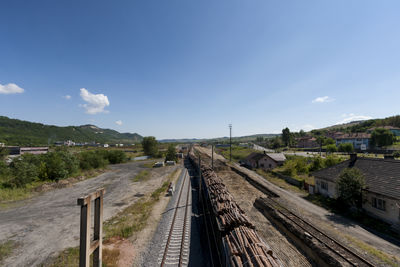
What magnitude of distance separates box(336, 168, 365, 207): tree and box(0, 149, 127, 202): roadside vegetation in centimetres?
3957

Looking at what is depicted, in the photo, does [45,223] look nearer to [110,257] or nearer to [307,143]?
[110,257]

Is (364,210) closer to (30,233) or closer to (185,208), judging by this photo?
(185,208)

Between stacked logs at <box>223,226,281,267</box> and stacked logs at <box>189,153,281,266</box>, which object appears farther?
stacked logs at <box>189,153,281,266</box>

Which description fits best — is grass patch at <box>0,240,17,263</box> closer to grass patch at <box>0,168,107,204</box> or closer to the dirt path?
the dirt path

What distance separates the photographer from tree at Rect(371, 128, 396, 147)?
65062 mm

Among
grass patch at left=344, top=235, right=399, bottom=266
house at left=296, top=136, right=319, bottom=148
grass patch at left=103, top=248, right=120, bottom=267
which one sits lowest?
grass patch at left=344, top=235, right=399, bottom=266

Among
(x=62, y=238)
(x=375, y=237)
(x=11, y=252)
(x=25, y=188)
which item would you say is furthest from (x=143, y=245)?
(x=25, y=188)

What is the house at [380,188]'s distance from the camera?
12.3 m

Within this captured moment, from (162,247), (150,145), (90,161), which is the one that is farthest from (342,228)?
(150,145)

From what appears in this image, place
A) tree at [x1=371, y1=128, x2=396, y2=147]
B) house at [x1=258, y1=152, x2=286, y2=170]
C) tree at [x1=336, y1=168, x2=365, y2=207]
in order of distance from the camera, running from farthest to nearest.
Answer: tree at [x1=371, y1=128, x2=396, y2=147], house at [x1=258, y1=152, x2=286, y2=170], tree at [x1=336, y1=168, x2=365, y2=207]

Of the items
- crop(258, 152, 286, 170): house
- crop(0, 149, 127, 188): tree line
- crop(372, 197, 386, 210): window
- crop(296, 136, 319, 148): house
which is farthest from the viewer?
crop(296, 136, 319, 148): house

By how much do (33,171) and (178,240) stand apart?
3147cm

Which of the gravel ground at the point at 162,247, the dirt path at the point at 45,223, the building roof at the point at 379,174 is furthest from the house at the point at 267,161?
the gravel ground at the point at 162,247

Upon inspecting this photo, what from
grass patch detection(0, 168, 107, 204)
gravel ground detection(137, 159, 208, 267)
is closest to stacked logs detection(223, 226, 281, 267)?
gravel ground detection(137, 159, 208, 267)
